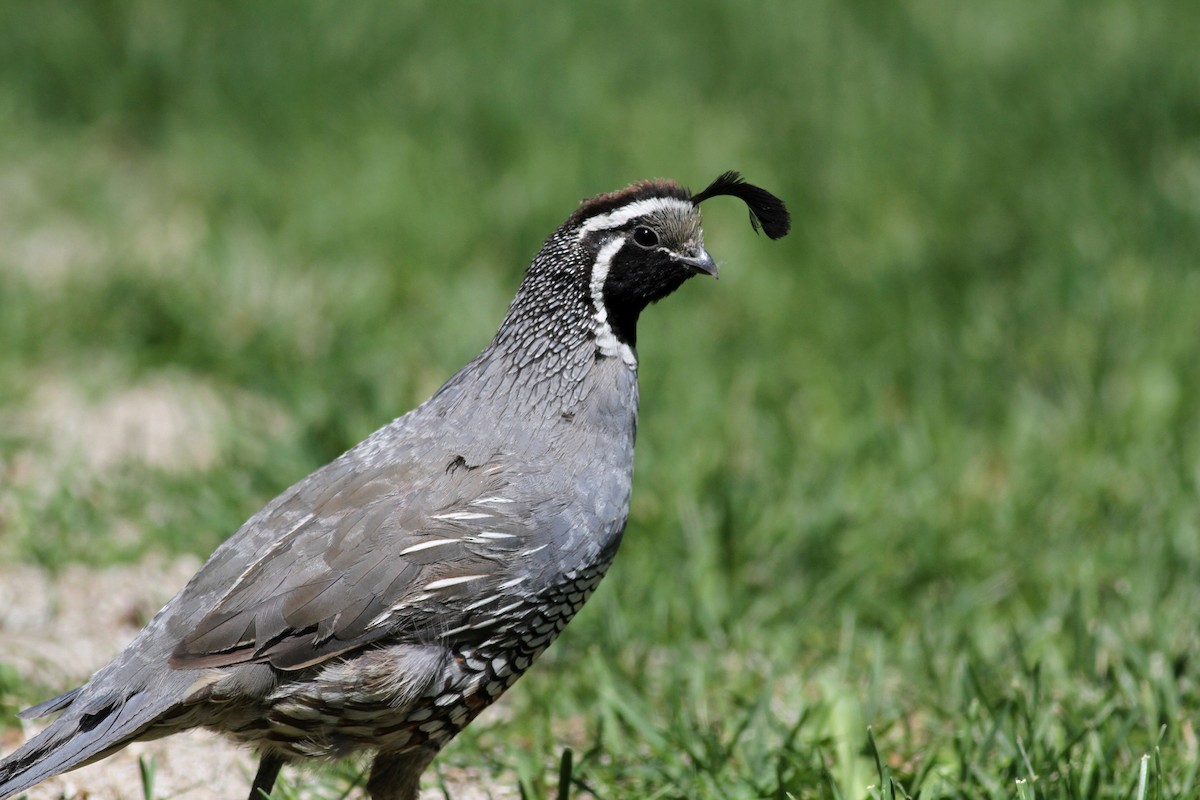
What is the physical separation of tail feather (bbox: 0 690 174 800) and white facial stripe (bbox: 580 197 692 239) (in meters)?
1.35

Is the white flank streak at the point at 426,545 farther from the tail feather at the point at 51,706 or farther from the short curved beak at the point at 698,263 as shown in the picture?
the short curved beak at the point at 698,263

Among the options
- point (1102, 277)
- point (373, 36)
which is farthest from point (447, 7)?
point (1102, 277)

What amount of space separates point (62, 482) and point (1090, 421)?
11.1 ft

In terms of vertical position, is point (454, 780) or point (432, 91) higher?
point (432, 91)

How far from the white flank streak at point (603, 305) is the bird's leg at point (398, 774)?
939 millimetres

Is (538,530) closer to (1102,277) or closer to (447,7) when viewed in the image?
(1102,277)

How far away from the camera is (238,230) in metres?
6.22

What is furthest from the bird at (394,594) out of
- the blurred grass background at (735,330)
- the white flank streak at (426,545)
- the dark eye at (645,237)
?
the blurred grass background at (735,330)

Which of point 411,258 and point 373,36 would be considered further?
point 373,36

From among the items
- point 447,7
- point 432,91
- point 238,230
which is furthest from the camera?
point 447,7

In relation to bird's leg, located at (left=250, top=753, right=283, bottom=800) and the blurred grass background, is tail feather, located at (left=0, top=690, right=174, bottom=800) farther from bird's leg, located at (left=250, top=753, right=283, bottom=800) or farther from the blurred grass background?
the blurred grass background

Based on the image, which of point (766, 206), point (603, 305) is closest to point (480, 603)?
point (603, 305)

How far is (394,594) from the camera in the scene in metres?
2.85

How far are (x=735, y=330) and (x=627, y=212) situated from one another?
8.64 ft
